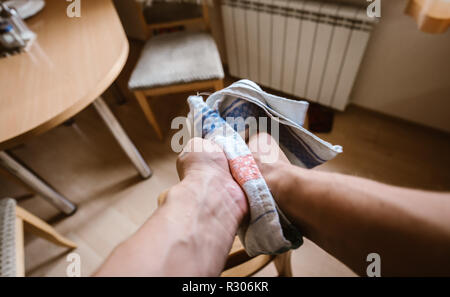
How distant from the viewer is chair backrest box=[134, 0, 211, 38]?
1.34 meters

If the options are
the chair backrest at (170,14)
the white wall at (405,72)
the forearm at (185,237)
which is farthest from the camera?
the chair backrest at (170,14)

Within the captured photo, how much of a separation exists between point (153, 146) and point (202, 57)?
2.08 feet

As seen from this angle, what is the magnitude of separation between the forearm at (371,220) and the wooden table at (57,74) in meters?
0.69

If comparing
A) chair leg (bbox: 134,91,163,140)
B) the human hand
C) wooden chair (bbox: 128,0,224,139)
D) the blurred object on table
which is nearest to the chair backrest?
wooden chair (bbox: 128,0,224,139)

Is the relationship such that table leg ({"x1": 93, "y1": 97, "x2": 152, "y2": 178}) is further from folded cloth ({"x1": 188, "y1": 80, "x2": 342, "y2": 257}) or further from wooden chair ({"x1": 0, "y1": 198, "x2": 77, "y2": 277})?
folded cloth ({"x1": 188, "y1": 80, "x2": 342, "y2": 257})

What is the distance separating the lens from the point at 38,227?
0.92 metres

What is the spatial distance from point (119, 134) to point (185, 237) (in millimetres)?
811

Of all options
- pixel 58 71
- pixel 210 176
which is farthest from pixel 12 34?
pixel 210 176

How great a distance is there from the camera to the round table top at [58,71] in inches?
27.4

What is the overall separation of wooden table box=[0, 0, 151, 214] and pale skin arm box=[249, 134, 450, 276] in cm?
68

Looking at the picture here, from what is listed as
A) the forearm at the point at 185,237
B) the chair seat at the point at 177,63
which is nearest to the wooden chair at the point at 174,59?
the chair seat at the point at 177,63

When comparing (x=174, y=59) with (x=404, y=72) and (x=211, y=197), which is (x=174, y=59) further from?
(x=404, y=72)

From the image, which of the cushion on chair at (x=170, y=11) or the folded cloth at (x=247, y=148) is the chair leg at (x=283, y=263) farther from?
the cushion on chair at (x=170, y=11)
